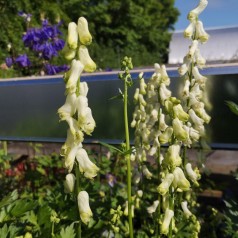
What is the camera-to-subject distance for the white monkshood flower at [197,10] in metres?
2.06

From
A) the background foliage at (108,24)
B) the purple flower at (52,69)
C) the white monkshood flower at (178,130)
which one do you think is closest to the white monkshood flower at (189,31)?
the white monkshood flower at (178,130)

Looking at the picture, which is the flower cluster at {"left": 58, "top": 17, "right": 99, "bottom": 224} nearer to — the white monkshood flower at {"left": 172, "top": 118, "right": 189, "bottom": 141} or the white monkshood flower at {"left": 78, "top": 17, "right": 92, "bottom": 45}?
the white monkshood flower at {"left": 78, "top": 17, "right": 92, "bottom": 45}

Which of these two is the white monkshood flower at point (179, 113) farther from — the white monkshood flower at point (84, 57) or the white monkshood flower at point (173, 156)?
the white monkshood flower at point (84, 57)

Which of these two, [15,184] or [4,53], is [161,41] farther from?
[15,184]

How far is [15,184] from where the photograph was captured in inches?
166

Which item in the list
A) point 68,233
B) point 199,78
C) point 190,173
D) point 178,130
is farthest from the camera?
point 199,78

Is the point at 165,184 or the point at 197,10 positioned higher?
the point at 197,10

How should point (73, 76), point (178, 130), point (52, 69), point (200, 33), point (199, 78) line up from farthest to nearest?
point (52, 69)
point (200, 33)
point (199, 78)
point (178, 130)
point (73, 76)

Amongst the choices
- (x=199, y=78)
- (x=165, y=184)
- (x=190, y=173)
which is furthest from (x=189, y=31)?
(x=165, y=184)

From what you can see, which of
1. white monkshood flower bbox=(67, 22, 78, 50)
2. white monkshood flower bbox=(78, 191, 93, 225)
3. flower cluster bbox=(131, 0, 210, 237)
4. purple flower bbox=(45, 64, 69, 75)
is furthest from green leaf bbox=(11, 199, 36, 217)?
purple flower bbox=(45, 64, 69, 75)

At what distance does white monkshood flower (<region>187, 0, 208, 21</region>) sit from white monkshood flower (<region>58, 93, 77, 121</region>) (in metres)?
1.02

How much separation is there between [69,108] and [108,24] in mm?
27851

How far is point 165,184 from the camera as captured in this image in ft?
4.58

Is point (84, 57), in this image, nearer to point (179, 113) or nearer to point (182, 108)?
point (179, 113)
